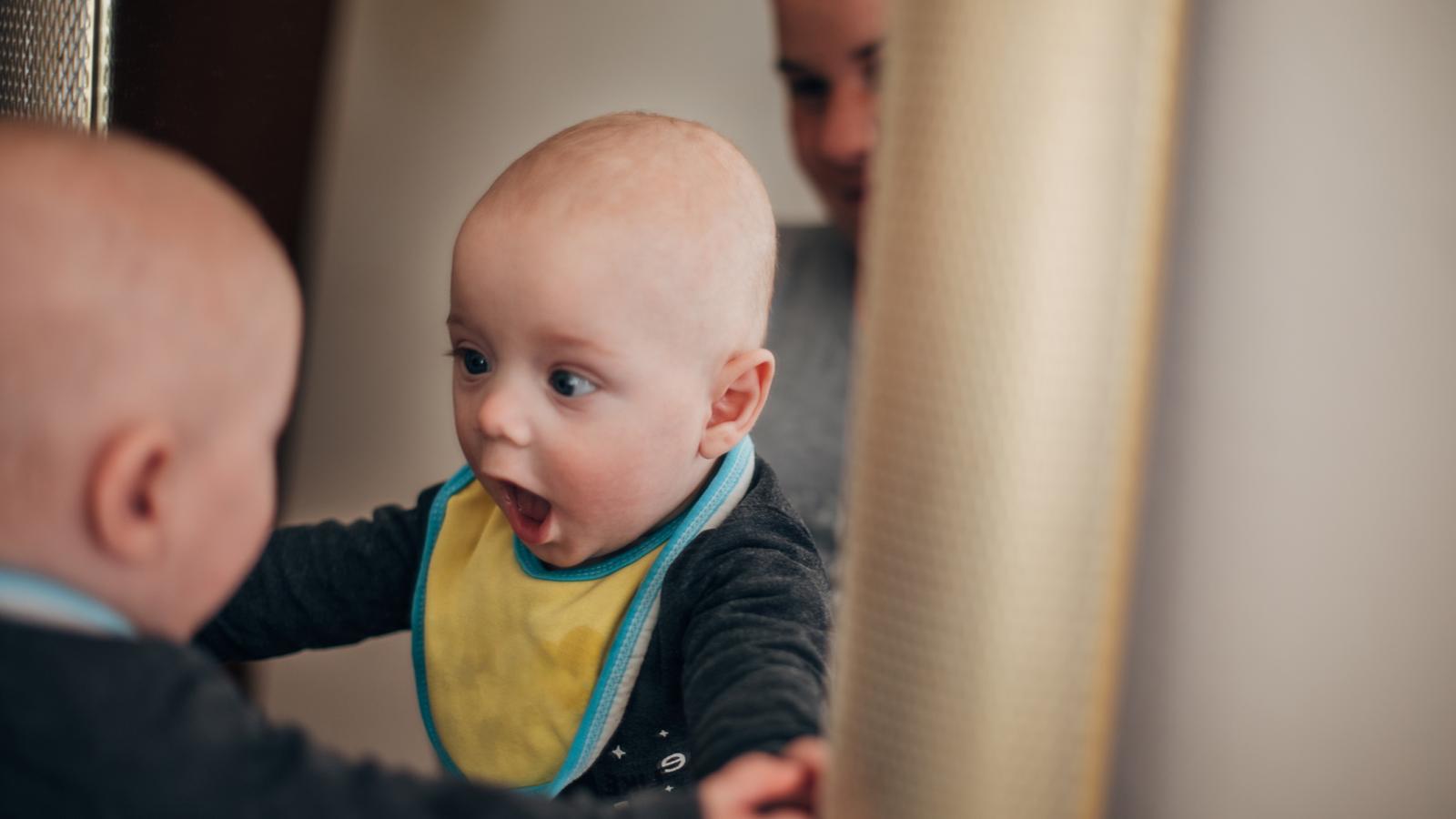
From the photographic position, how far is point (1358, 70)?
→ 455 mm

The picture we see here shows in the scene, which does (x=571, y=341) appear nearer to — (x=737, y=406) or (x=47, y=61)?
(x=737, y=406)

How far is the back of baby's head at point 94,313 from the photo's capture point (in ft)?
1.17

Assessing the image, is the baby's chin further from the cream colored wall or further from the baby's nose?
the cream colored wall

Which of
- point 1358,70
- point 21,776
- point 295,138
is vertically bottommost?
point 21,776

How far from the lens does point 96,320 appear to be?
0.36 metres

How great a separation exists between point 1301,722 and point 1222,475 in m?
0.10

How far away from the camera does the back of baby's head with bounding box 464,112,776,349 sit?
58cm

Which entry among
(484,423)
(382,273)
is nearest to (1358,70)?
(484,423)

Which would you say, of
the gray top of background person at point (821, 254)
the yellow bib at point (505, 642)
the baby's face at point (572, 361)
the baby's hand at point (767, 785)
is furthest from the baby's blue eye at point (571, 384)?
the gray top of background person at point (821, 254)

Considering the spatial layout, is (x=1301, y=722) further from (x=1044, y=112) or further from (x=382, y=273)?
(x=382, y=273)

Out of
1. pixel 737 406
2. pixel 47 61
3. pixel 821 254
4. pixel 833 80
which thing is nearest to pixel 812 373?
pixel 821 254

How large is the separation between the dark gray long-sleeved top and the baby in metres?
0.07

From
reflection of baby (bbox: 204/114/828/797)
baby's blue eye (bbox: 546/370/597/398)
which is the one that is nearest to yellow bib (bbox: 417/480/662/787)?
reflection of baby (bbox: 204/114/828/797)

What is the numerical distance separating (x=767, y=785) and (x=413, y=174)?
0.71 m
